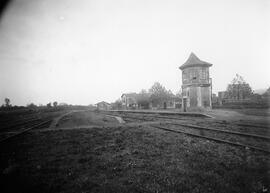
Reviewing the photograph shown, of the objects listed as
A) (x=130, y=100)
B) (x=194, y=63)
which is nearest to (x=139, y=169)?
(x=194, y=63)

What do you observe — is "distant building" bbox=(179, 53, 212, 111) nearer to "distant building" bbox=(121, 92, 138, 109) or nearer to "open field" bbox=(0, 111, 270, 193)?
"open field" bbox=(0, 111, 270, 193)

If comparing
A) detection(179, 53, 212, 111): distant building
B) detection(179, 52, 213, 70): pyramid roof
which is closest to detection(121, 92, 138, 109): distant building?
detection(179, 53, 212, 111): distant building

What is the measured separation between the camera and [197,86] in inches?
1168

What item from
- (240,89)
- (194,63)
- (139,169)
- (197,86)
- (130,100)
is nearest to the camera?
(139,169)

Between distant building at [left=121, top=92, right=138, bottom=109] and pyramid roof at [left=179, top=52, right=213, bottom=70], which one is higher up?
pyramid roof at [left=179, top=52, right=213, bottom=70]

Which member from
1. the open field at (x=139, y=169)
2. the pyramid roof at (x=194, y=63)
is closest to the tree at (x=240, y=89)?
the pyramid roof at (x=194, y=63)

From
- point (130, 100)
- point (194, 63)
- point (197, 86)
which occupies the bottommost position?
point (130, 100)

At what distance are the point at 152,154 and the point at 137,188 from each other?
2.22 metres

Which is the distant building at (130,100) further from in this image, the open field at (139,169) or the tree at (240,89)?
the open field at (139,169)

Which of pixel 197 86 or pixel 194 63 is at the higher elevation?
pixel 194 63

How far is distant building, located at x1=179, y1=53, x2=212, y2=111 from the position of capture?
29.4 meters

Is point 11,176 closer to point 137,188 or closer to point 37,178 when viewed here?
point 37,178

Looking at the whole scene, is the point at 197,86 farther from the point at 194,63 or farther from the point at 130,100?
the point at 130,100

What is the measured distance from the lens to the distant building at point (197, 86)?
29.4 meters
